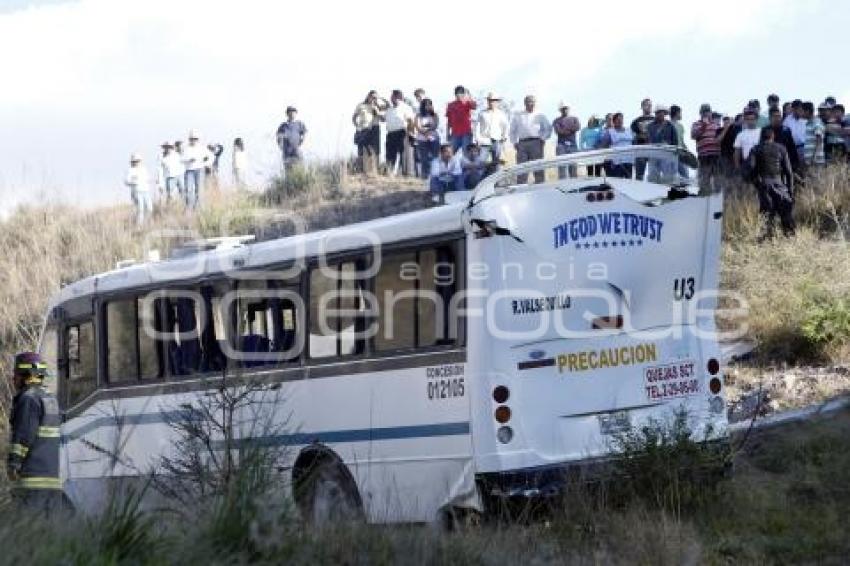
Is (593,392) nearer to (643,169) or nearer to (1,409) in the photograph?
(643,169)

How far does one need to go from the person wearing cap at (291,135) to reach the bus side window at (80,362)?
46.5 feet

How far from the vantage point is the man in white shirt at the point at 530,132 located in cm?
2716

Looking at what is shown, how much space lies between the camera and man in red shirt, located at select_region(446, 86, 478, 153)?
2745cm

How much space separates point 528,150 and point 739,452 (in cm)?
1299

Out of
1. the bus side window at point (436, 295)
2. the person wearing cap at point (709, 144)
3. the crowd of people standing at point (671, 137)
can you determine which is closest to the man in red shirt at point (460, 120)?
the crowd of people standing at point (671, 137)

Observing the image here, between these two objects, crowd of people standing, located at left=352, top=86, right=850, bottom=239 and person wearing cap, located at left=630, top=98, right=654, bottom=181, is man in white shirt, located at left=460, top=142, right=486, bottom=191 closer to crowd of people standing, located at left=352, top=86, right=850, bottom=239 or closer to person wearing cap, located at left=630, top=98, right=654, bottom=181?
crowd of people standing, located at left=352, top=86, right=850, bottom=239

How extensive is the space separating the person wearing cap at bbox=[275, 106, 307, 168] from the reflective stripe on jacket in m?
18.6

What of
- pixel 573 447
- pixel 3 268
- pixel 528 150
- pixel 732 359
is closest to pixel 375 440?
pixel 573 447

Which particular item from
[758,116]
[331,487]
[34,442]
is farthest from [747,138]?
[34,442]

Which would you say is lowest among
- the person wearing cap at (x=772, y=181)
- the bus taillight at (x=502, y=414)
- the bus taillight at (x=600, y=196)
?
the bus taillight at (x=502, y=414)

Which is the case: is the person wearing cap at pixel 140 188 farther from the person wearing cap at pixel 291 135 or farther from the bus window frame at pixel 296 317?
the bus window frame at pixel 296 317

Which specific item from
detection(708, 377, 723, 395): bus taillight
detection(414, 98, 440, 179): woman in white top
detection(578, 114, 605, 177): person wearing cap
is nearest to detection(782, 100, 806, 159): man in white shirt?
detection(578, 114, 605, 177): person wearing cap

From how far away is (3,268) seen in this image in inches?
1276

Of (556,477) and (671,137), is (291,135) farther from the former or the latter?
(556,477)
